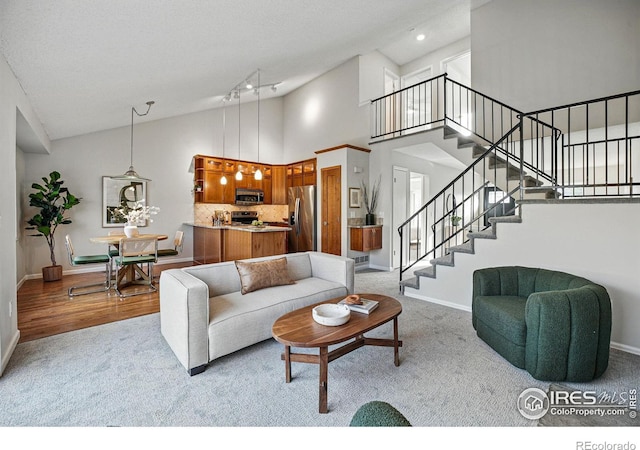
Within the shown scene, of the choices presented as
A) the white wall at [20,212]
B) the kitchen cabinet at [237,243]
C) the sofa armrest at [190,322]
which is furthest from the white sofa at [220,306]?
the white wall at [20,212]

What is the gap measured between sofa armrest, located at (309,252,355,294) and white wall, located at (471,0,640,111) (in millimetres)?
4465

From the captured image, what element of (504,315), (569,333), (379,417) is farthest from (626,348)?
(379,417)

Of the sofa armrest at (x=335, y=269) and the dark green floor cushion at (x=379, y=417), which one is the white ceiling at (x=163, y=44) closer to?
the sofa armrest at (x=335, y=269)

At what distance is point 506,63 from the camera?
538 centimetres

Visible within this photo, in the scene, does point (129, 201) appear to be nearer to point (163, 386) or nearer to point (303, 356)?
point (163, 386)

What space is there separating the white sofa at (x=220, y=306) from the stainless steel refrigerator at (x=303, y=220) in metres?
3.92

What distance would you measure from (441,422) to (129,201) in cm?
675

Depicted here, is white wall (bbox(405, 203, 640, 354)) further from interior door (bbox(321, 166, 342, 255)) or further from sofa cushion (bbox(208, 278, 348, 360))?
interior door (bbox(321, 166, 342, 255))

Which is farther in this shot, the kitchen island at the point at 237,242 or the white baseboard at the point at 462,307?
the kitchen island at the point at 237,242

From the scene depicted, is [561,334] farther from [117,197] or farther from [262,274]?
[117,197]

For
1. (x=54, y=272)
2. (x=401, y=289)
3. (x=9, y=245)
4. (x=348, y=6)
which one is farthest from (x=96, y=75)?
(x=401, y=289)

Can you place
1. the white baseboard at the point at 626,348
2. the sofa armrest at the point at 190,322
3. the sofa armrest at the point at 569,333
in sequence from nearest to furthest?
the sofa armrest at the point at 569,333 → the sofa armrest at the point at 190,322 → the white baseboard at the point at 626,348

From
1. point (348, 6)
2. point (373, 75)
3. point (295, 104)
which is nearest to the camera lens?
point (348, 6)

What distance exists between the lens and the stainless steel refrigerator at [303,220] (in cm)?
733
